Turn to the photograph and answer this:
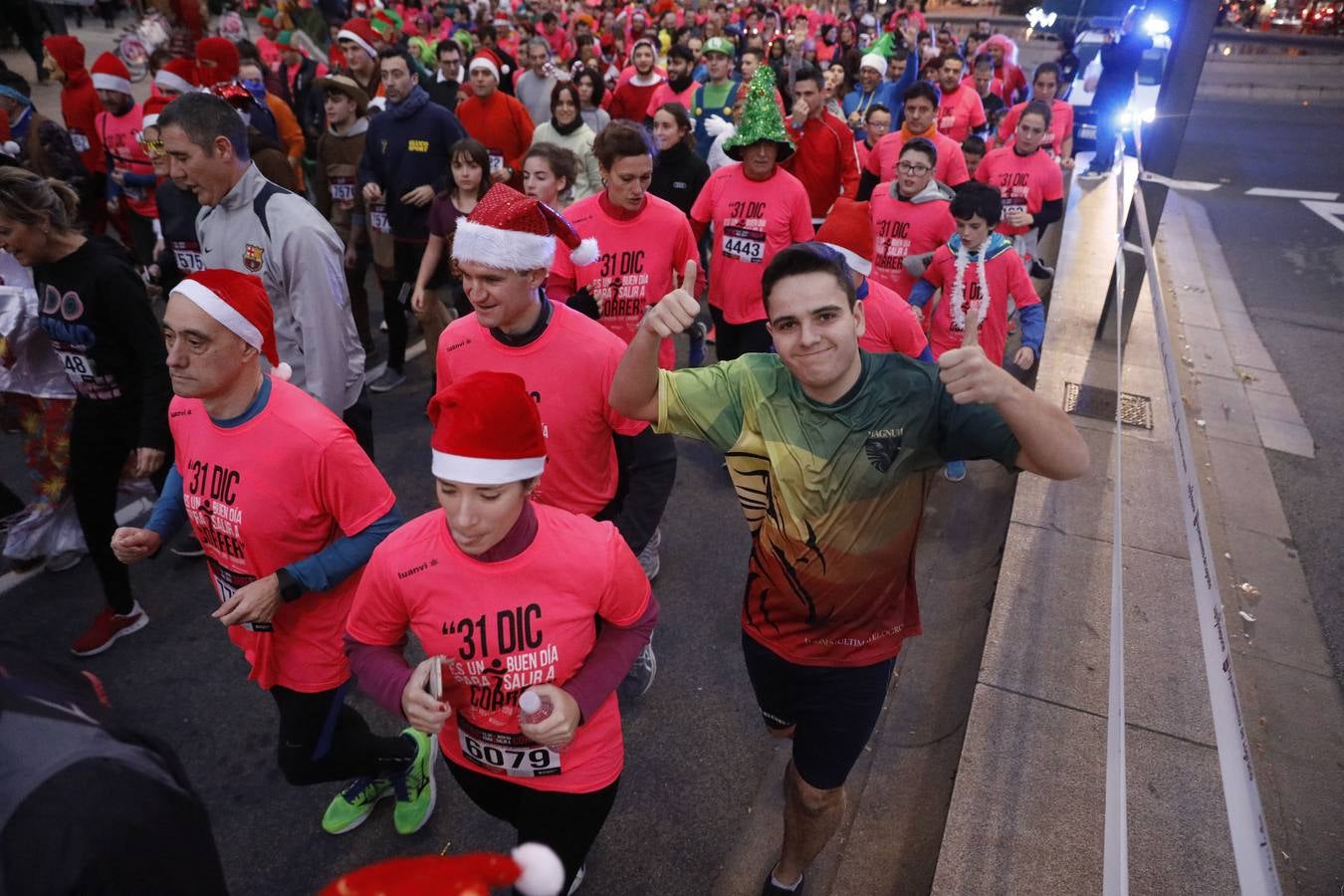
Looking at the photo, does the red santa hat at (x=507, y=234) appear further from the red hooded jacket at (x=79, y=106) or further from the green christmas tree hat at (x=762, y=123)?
the red hooded jacket at (x=79, y=106)

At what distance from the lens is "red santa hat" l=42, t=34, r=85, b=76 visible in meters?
7.86

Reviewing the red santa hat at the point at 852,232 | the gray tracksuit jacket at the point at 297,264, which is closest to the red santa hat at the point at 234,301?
the gray tracksuit jacket at the point at 297,264

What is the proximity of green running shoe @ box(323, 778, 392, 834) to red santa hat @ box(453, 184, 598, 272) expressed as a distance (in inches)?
85.4


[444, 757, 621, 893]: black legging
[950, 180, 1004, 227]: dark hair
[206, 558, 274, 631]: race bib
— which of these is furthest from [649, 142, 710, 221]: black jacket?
[444, 757, 621, 893]: black legging

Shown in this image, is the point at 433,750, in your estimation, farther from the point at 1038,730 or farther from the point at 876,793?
the point at 1038,730

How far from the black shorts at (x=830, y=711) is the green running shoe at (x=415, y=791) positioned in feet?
5.02

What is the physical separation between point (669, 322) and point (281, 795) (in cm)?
276

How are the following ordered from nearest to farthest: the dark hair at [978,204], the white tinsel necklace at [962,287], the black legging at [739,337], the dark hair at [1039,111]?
the dark hair at [978,204] → the white tinsel necklace at [962,287] → the black legging at [739,337] → the dark hair at [1039,111]

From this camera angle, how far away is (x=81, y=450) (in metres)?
3.96

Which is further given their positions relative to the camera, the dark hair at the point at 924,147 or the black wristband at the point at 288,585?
the dark hair at the point at 924,147

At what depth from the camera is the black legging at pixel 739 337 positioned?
222 inches

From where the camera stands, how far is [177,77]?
639 centimetres

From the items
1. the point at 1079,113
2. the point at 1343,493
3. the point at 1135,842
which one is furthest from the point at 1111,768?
the point at 1079,113

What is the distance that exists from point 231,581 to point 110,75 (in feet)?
23.5
